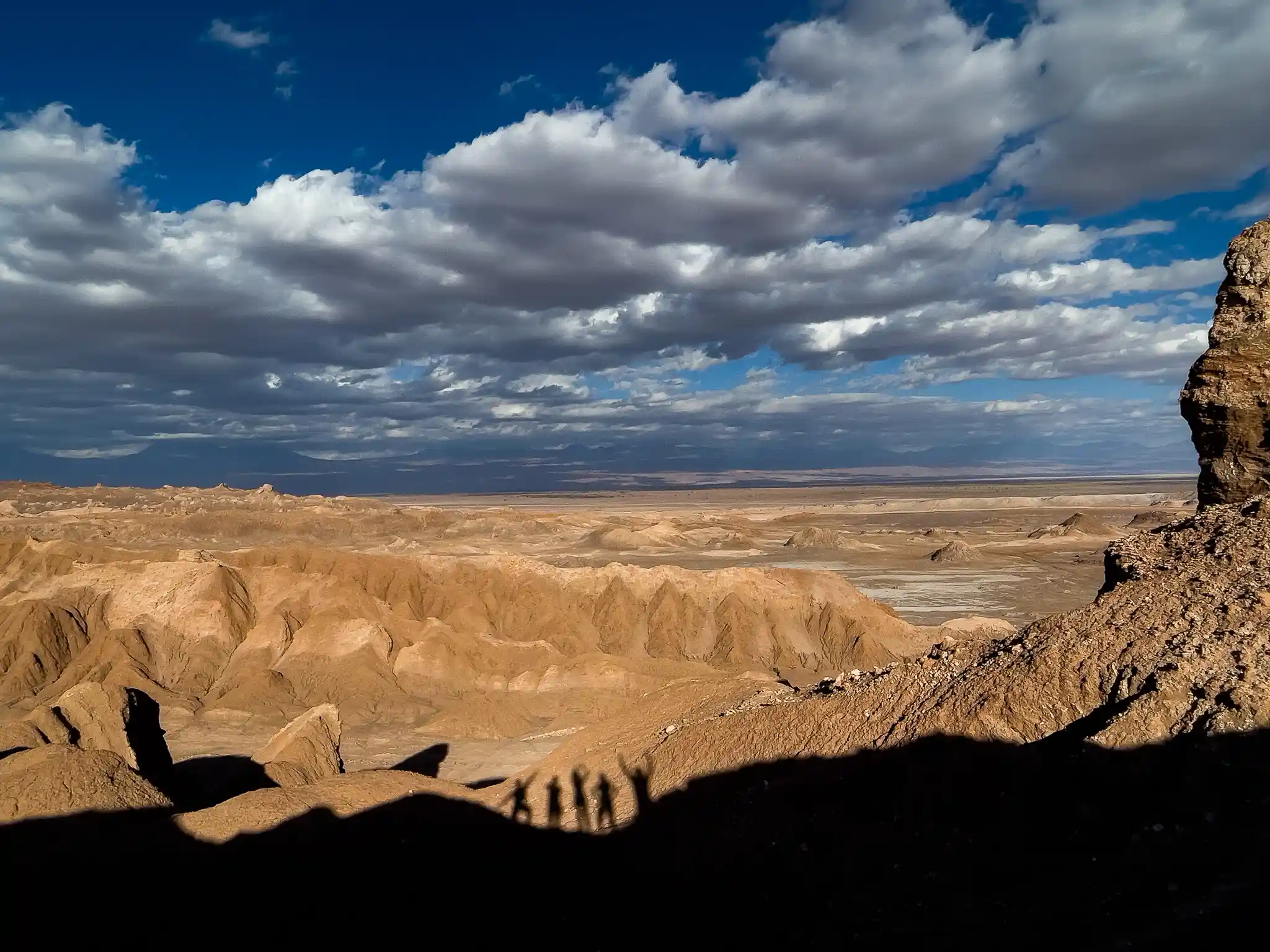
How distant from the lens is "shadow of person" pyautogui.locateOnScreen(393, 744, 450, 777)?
64.0 feet

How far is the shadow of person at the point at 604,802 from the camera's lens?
11859 millimetres

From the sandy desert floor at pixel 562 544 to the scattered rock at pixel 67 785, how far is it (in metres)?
8.58

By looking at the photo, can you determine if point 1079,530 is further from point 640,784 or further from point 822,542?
point 640,784

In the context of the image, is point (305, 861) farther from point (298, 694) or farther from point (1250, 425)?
point (298, 694)

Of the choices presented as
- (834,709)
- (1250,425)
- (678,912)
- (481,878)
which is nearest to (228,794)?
(481,878)

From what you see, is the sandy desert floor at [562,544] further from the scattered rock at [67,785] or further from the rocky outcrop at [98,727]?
the scattered rock at [67,785]

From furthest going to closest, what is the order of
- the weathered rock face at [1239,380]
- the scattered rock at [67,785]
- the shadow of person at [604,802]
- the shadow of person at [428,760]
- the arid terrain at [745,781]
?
the shadow of person at [428,760] → the shadow of person at [604,802] → the weathered rock face at [1239,380] → the scattered rock at [67,785] → the arid terrain at [745,781]

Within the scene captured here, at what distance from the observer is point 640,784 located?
1216cm

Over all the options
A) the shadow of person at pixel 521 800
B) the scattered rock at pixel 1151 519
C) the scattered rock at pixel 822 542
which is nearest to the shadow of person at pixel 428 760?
the shadow of person at pixel 521 800

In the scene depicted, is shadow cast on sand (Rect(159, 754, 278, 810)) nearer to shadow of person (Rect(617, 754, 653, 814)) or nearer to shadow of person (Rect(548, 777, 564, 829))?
shadow of person (Rect(548, 777, 564, 829))

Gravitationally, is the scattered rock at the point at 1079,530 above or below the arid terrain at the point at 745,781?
below

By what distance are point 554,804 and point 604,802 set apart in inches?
37.3

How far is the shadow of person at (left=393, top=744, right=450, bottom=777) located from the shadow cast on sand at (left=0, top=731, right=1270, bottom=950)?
25.3ft

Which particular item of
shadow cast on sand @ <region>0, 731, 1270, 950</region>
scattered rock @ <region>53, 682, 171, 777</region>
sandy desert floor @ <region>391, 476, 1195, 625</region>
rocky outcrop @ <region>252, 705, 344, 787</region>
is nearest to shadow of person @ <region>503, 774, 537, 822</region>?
shadow cast on sand @ <region>0, 731, 1270, 950</region>
